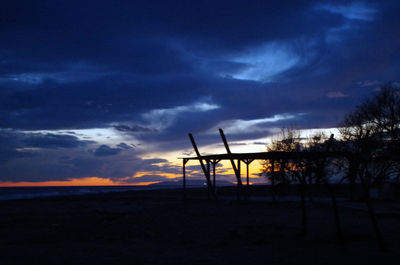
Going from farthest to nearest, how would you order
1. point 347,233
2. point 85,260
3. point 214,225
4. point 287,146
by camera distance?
1. point 214,225
2. point 287,146
3. point 347,233
4. point 85,260

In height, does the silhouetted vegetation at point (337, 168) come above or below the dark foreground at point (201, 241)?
above

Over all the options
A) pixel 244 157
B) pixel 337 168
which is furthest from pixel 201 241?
pixel 244 157

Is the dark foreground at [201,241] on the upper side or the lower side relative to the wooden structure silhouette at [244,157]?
lower

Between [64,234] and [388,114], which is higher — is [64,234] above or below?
below

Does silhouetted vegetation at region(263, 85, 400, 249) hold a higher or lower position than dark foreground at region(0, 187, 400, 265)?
higher

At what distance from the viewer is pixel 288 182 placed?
1385cm

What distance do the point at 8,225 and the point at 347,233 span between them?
703 inches

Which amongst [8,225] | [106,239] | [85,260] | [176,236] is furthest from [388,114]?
[8,225]

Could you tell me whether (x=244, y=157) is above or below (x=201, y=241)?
above

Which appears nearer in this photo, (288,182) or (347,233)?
(288,182)

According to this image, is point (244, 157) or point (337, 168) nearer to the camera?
point (337, 168)

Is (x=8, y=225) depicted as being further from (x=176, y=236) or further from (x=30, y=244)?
(x=176, y=236)

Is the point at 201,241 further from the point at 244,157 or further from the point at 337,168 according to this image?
the point at 244,157

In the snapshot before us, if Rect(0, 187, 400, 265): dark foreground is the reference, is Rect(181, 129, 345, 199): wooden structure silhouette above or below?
above
